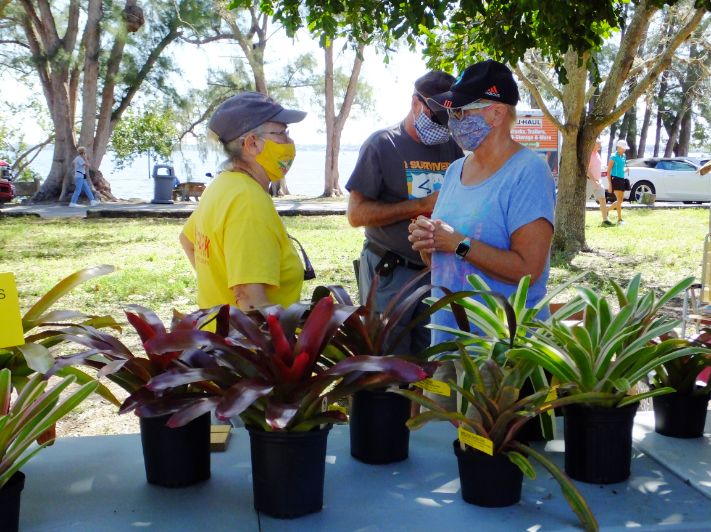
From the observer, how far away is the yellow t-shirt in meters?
2.50

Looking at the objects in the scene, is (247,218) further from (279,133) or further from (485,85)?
(485,85)

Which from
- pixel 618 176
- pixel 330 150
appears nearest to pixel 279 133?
pixel 618 176

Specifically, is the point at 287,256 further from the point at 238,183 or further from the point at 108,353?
the point at 108,353

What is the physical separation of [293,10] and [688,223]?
1460cm

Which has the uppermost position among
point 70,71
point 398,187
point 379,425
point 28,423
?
A: point 70,71

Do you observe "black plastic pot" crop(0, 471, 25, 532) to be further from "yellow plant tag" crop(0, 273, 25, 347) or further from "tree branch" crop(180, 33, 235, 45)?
"tree branch" crop(180, 33, 235, 45)

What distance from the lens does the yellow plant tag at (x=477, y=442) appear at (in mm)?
1563

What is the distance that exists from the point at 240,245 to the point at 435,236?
0.63 metres

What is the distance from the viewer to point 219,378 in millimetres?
1560

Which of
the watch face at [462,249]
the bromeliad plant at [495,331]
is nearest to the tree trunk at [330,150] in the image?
the watch face at [462,249]

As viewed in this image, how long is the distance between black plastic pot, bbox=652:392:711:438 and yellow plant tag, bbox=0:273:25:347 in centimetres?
150

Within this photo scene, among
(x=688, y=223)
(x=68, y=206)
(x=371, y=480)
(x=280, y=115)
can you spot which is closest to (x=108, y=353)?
(x=371, y=480)

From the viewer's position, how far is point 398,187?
374cm

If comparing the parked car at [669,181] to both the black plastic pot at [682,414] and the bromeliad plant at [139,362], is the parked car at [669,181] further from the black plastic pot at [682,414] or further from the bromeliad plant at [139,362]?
the bromeliad plant at [139,362]
